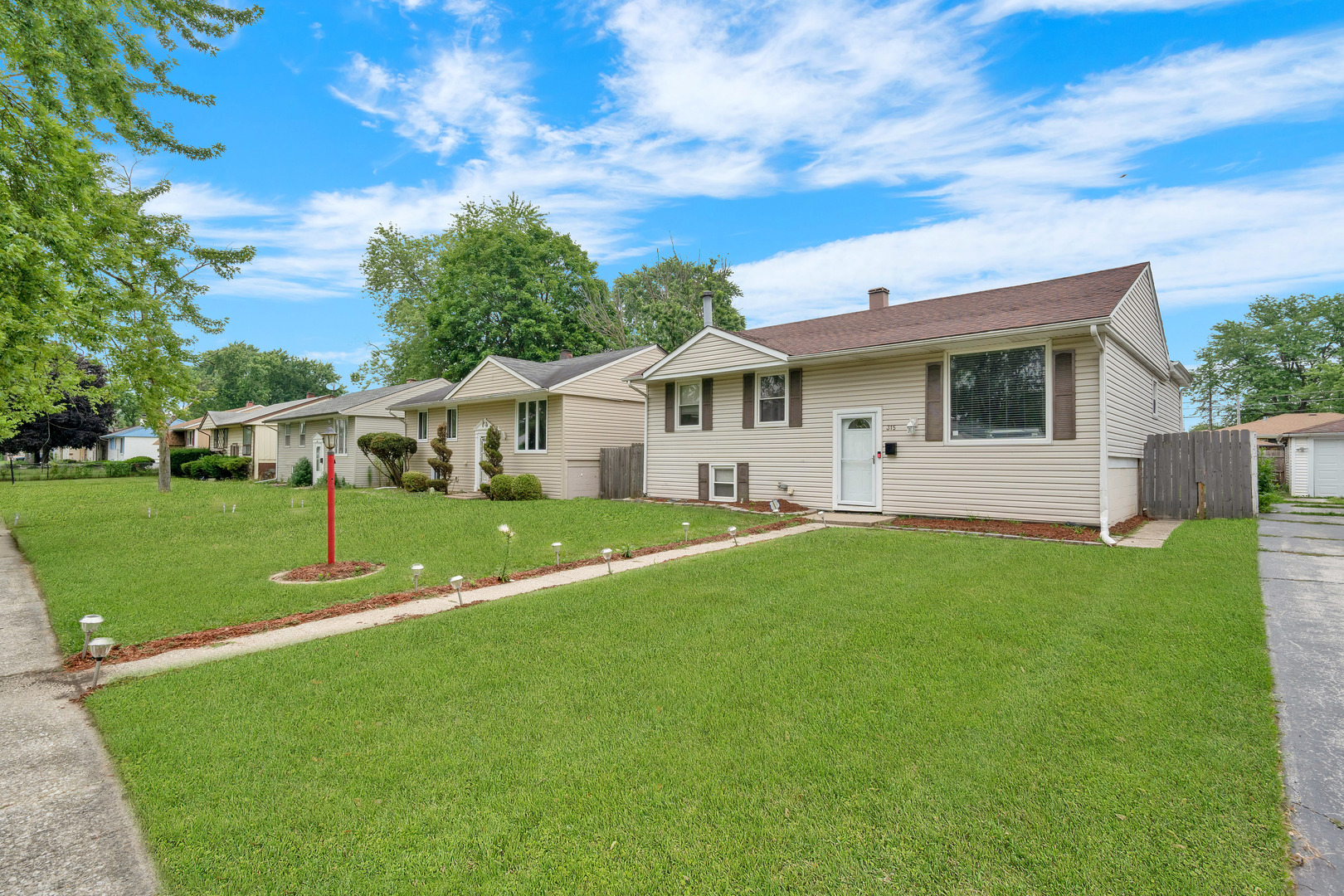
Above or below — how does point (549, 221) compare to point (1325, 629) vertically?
above

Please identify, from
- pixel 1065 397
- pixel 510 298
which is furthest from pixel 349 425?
pixel 1065 397

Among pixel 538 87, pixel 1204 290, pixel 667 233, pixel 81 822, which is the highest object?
pixel 667 233

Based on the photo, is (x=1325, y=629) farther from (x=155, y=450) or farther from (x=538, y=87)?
(x=155, y=450)

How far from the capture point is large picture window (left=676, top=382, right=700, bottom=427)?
14.9 meters

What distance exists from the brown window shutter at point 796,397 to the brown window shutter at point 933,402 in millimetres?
2584

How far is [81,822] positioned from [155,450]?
62.9m

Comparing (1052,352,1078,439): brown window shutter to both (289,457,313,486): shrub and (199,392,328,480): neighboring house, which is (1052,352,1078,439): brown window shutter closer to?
(289,457,313,486): shrub

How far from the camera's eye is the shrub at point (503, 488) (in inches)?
652

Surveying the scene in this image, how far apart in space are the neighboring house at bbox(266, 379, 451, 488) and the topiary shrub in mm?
9059

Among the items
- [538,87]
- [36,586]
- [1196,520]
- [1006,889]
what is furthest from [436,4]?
[1196,520]

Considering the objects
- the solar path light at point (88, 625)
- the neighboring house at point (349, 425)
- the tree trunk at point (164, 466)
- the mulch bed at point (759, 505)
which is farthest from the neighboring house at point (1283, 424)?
the tree trunk at point (164, 466)

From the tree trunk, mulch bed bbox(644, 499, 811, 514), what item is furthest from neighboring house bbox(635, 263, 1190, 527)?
the tree trunk

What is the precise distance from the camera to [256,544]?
9.56 metres

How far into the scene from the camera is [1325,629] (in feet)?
15.6
